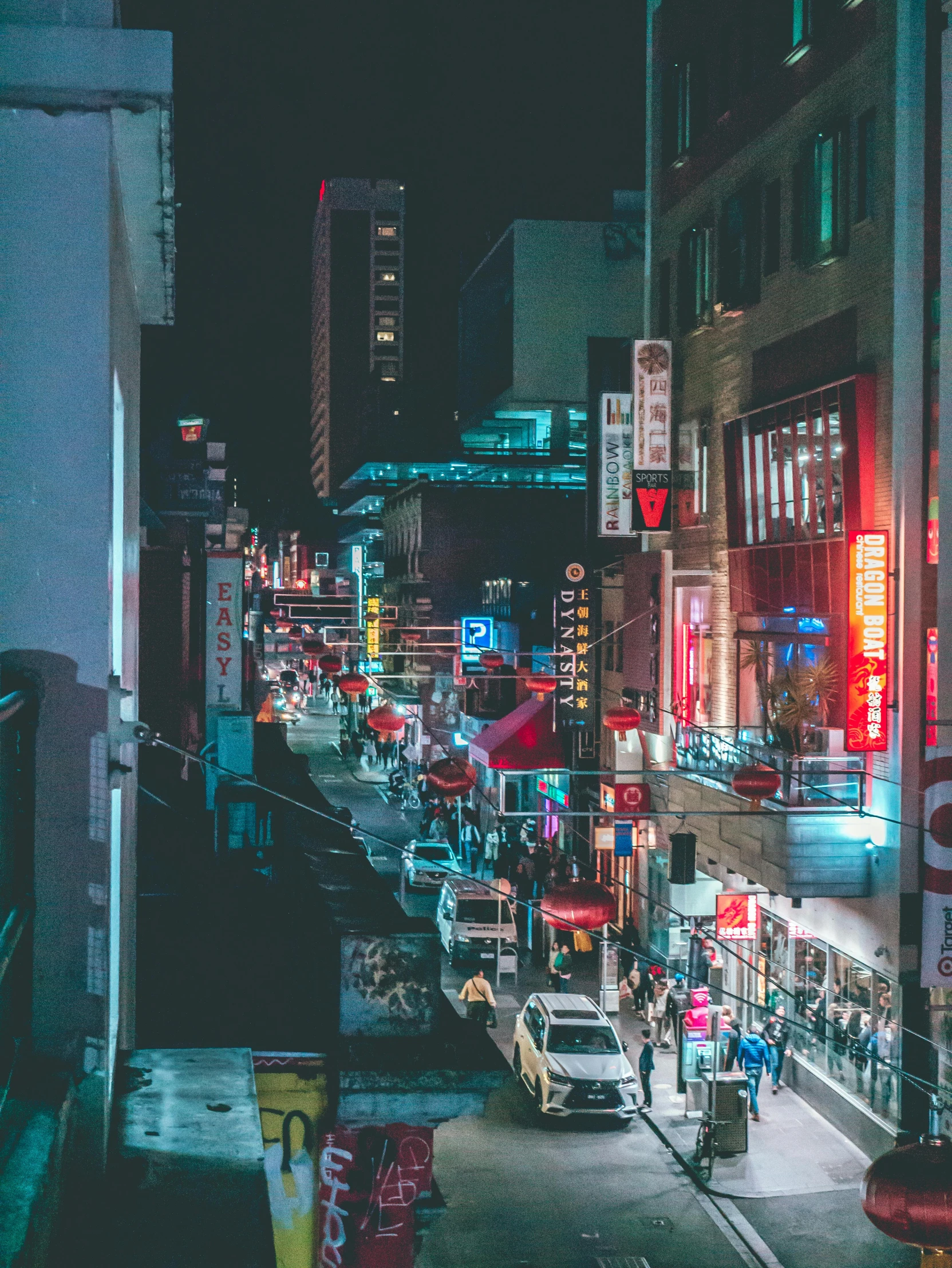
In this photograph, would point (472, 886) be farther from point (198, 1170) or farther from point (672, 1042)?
point (198, 1170)

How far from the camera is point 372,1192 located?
10.7 m

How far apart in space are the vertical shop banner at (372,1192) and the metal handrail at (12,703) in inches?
244

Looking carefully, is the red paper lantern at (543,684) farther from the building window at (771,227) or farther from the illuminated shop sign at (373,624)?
the illuminated shop sign at (373,624)

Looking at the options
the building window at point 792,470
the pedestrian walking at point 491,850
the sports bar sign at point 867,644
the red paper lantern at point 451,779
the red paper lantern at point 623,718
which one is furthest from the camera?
the pedestrian walking at point 491,850

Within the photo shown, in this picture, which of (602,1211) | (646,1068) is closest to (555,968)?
(646,1068)

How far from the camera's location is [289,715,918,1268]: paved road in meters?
15.8

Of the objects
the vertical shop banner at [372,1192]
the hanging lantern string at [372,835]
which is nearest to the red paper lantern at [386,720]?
the hanging lantern string at [372,835]

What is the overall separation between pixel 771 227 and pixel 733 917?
13405mm

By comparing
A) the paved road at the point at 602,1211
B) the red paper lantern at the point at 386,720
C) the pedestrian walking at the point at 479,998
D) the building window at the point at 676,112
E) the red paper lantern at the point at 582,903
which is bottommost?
the paved road at the point at 602,1211

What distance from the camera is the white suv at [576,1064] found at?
20266 millimetres

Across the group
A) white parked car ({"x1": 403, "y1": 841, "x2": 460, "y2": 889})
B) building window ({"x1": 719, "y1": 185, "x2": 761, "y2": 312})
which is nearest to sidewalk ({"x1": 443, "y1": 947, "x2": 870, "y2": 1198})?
white parked car ({"x1": 403, "y1": 841, "x2": 460, "y2": 889})

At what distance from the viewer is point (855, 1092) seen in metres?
20.9

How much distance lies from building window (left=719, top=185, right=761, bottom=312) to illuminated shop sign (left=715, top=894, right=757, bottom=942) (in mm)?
11782

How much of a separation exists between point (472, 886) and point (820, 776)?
40.7 feet
